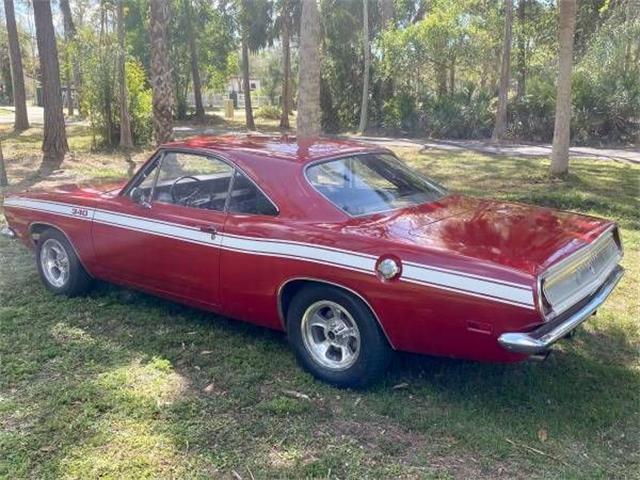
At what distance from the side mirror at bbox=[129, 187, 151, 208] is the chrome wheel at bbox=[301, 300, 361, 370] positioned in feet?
5.48

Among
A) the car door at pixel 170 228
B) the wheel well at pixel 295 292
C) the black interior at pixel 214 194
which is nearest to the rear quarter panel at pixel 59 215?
the car door at pixel 170 228

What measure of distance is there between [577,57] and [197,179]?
73.9 feet

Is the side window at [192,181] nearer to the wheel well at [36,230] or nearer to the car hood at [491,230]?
the car hood at [491,230]

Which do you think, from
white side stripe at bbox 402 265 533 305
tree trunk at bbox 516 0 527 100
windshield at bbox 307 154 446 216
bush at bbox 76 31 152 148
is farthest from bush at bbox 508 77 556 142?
white side stripe at bbox 402 265 533 305

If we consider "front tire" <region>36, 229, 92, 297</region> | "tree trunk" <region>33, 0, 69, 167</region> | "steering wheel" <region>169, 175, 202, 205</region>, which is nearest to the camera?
"steering wheel" <region>169, 175, 202, 205</region>

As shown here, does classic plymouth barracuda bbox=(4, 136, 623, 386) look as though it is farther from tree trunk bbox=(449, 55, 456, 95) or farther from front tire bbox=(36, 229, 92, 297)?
tree trunk bbox=(449, 55, 456, 95)

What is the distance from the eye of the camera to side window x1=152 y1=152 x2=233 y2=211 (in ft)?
14.5

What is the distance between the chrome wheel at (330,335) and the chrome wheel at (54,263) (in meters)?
2.57

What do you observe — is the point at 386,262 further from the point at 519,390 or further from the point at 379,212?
the point at 519,390

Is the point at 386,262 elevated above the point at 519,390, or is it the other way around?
the point at 386,262

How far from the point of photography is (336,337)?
3754mm

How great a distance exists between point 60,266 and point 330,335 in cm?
281

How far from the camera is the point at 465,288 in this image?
313 centimetres

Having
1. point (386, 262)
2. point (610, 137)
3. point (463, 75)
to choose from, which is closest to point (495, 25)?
point (463, 75)
